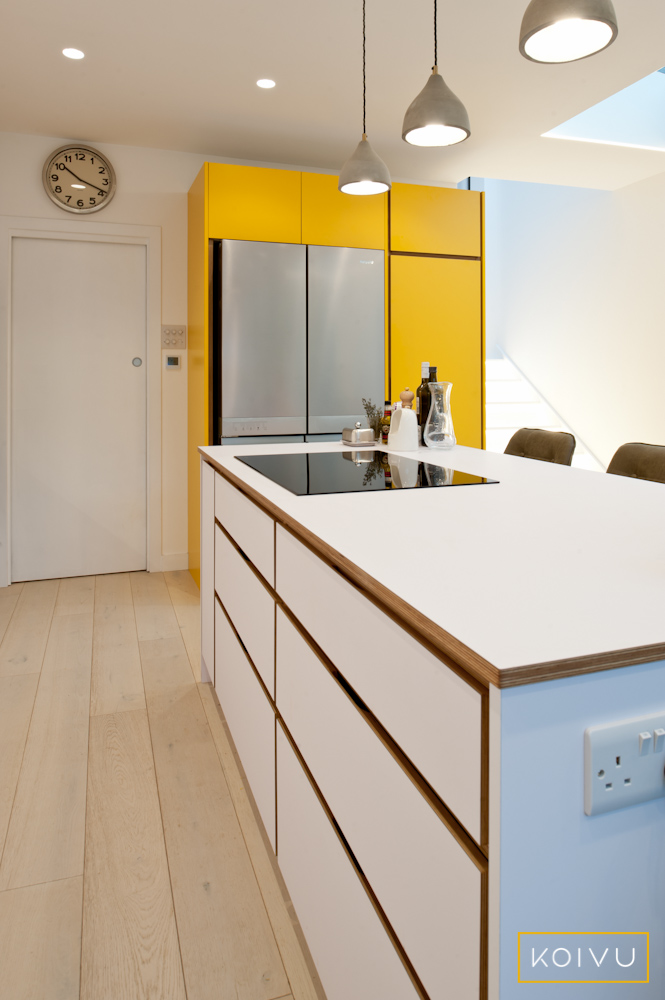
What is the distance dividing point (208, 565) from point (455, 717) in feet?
6.08

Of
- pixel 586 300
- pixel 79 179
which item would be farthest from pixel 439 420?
pixel 586 300

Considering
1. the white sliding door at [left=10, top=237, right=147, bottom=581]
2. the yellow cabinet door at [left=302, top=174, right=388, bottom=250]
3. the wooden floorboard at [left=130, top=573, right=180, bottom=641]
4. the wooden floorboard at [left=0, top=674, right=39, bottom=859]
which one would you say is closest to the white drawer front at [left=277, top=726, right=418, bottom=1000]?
the wooden floorboard at [left=0, top=674, right=39, bottom=859]

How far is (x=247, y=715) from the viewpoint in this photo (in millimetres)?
1818

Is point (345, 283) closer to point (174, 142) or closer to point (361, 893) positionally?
point (174, 142)

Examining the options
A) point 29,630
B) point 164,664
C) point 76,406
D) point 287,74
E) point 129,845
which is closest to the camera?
point 129,845

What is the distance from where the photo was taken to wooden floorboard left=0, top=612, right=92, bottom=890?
5.34ft

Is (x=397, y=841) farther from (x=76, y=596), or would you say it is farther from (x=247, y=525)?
(x=76, y=596)

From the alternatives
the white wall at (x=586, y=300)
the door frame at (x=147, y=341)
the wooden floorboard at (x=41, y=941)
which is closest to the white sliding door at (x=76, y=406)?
the door frame at (x=147, y=341)

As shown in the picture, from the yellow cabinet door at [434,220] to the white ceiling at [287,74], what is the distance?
0.27 meters

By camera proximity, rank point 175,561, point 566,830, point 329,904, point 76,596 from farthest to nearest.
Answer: point 175,561 < point 76,596 < point 329,904 < point 566,830

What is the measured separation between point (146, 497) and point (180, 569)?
0.50m

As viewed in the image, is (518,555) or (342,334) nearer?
(518,555)

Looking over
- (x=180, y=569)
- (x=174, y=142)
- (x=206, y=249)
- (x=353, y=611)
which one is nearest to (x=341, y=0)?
(x=206, y=249)

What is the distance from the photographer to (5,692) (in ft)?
8.32
